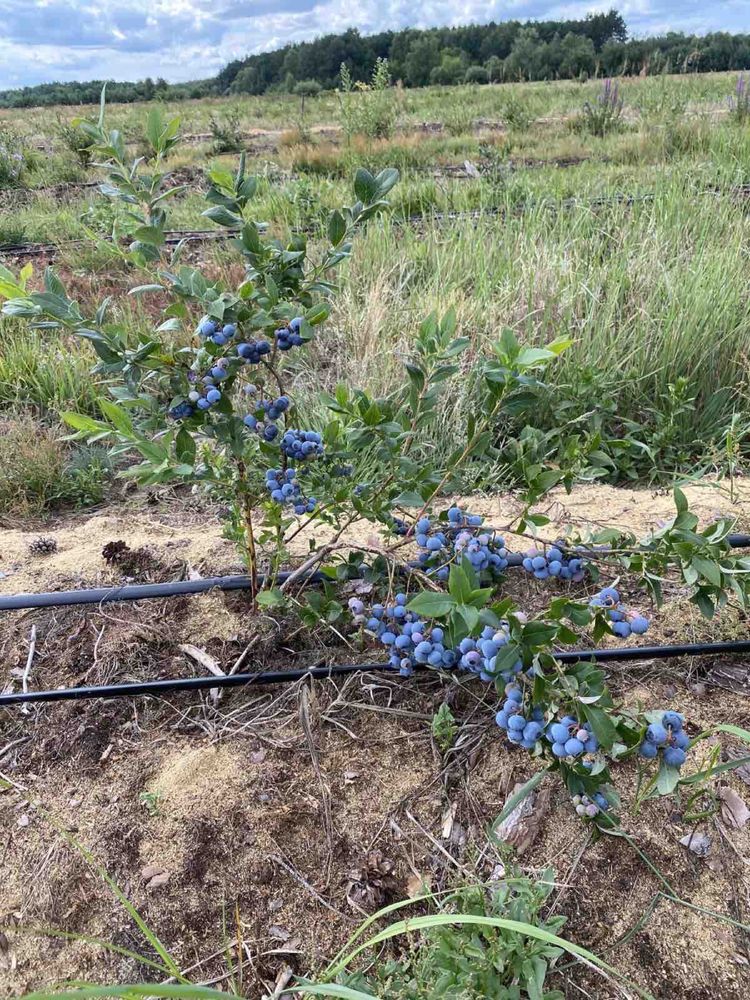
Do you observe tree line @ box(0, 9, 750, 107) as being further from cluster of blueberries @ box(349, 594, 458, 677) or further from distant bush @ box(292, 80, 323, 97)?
cluster of blueberries @ box(349, 594, 458, 677)

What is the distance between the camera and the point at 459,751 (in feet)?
5.08

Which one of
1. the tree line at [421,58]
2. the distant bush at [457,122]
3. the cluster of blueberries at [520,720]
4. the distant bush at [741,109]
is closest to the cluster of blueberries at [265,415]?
the cluster of blueberries at [520,720]

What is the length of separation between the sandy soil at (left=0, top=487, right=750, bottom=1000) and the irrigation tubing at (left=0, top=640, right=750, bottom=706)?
0.11 feet

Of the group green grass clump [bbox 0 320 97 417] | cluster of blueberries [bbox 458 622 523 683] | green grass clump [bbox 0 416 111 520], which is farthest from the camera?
green grass clump [bbox 0 320 97 417]

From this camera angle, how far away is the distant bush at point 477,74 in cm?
2434

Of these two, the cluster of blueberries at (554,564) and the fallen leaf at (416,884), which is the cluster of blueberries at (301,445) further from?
the fallen leaf at (416,884)

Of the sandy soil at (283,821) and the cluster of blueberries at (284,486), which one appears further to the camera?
the cluster of blueberries at (284,486)

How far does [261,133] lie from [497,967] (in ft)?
52.8

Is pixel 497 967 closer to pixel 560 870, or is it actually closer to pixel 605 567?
pixel 560 870

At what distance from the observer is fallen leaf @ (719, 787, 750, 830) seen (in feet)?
4.54

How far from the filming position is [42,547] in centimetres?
229

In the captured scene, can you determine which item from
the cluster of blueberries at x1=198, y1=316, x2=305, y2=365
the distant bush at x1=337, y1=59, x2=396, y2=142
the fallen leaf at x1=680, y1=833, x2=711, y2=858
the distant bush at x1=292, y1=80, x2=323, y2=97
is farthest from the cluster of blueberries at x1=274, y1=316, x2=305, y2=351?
the distant bush at x1=292, y1=80, x2=323, y2=97

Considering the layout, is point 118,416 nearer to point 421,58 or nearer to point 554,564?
point 554,564

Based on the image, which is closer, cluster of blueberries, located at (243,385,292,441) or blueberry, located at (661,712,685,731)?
blueberry, located at (661,712,685,731)
